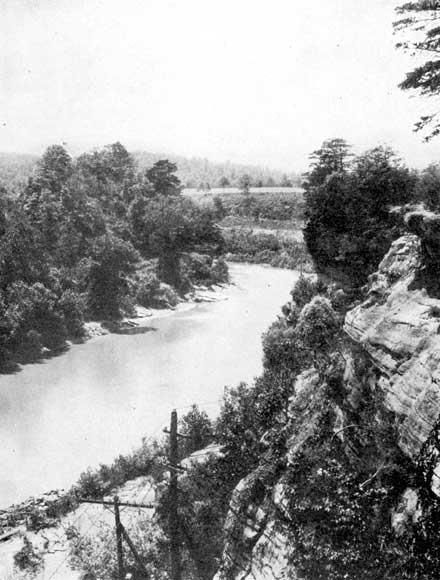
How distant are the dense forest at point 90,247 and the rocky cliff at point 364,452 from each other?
25160 mm

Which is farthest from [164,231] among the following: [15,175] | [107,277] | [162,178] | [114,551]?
[15,175]

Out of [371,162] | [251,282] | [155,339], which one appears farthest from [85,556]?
[251,282]

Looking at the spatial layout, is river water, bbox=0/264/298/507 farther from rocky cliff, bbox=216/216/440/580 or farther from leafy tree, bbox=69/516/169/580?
rocky cliff, bbox=216/216/440/580

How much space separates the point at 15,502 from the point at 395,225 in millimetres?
19091

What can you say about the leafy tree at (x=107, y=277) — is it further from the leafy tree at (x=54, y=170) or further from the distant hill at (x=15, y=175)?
the distant hill at (x=15, y=175)

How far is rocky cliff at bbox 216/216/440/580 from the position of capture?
9422 millimetres

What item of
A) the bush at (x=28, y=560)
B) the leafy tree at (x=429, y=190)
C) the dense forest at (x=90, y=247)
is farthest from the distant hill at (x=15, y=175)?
the bush at (x=28, y=560)

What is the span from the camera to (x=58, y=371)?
32.5 m

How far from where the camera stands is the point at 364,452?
1141 cm

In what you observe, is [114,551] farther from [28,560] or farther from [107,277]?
[107,277]

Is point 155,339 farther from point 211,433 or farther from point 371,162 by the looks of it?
point 371,162

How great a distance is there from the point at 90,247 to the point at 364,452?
130ft

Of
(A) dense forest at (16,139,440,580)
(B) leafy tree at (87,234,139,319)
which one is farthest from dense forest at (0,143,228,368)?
(A) dense forest at (16,139,440,580)

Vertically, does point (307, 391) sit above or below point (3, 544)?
above
